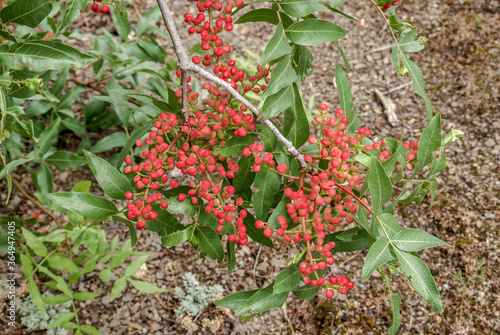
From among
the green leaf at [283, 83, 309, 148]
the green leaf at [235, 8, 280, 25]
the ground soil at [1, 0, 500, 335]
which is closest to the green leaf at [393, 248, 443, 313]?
the green leaf at [283, 83, 309, 148]

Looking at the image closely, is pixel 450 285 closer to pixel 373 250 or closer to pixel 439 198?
pixel 439 198

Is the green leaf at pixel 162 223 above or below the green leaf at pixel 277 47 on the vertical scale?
below

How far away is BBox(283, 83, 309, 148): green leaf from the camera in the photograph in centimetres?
108

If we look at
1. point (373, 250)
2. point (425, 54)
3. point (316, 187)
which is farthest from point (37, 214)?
point (425, 54)

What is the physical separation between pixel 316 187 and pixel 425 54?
6.80 ft

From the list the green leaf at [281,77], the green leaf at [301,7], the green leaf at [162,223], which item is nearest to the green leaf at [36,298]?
the green leaf at [162,223]

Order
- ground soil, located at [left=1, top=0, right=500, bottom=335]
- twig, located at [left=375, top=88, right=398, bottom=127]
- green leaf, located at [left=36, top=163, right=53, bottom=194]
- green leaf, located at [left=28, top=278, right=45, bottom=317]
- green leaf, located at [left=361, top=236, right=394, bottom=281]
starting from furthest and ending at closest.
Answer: twig, located at [left=375, top=88, right=398, bottom=127]
ground soil, located at [left=1, top=0, right=500, bottom=335]
green leaf, located at [left=36, top=163, right=53, bottom=194]
green leaf, located at [left=28, top=278, right=45, bottom=317]
green leaf, located at [left=361, top=236, right=394, bottom=281]

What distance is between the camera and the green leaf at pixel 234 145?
3.34 ft

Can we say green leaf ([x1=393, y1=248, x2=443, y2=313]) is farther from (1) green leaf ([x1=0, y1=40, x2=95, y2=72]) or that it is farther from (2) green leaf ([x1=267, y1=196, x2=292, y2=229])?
(1) green leaf ([x1=0, y1=40, x2=95, y2=72])

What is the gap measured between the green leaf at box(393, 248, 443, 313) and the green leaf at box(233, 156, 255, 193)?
41 cm

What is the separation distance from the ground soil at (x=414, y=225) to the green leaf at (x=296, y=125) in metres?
0.62

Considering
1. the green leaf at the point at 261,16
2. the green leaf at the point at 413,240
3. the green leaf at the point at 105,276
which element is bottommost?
the green leaf at the point at 105,276

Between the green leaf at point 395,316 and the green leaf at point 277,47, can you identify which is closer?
the green leaf at point 277,47

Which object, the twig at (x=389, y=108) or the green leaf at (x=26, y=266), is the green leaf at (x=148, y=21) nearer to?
the green leaf at (x=26, y=266)
